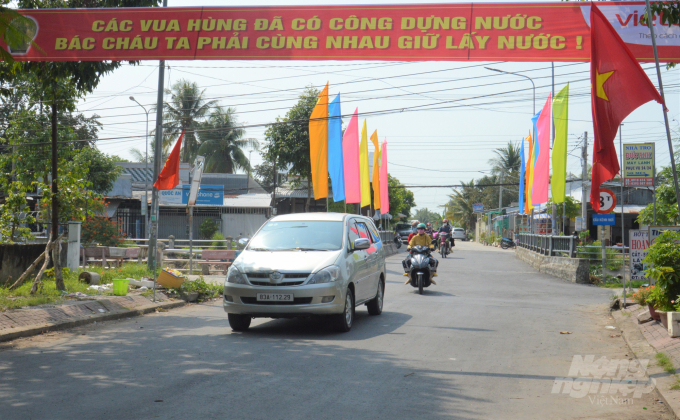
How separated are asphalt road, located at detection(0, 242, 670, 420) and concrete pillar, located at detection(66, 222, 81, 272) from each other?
3978mm

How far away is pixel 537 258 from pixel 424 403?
21.1 metres

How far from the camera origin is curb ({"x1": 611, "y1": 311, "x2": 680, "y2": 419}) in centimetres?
507

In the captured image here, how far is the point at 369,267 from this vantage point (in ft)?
33.0

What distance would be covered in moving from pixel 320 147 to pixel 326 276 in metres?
14.9

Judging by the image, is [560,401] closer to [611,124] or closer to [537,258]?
[611,124]

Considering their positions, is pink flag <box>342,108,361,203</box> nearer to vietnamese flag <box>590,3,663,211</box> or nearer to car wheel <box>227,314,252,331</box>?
car wheel <box>227,314,252,331</box>

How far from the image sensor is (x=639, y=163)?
13.5 m

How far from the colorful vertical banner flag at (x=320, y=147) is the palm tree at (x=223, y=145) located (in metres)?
26.5

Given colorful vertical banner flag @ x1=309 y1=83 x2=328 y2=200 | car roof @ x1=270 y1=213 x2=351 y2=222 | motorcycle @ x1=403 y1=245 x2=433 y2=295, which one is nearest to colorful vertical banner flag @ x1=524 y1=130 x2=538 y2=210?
colorful vertical banner flag @ x1=309 y1=83 x2=328 y2=200

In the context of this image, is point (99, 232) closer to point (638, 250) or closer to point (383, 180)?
point (383, 180)

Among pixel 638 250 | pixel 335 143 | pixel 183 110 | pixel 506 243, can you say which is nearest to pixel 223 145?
pixel 183 110

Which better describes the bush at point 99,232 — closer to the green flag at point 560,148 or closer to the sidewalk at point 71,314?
the sidewalk at point 71,314

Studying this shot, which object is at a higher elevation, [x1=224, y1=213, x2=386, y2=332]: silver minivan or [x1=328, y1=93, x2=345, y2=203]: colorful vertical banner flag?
[x1=328, y1=93, x2=345, y2=203]: colorful vertical banner flag

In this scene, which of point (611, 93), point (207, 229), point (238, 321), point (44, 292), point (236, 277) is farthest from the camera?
point (207, 229)
